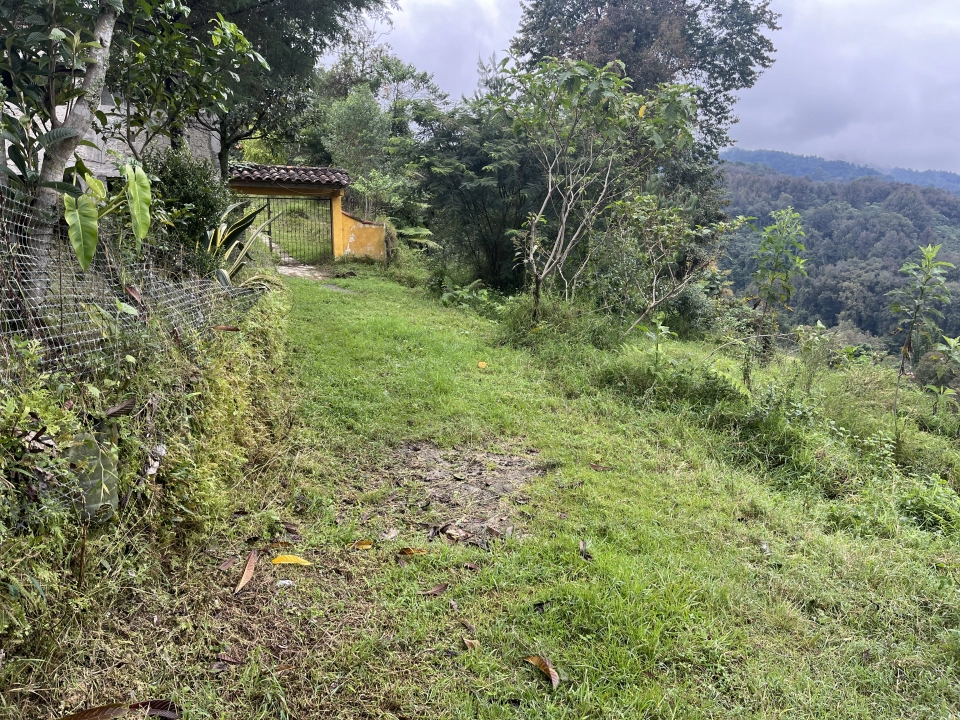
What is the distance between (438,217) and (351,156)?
28.4ft

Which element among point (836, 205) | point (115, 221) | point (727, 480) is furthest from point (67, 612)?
point (836, 205)

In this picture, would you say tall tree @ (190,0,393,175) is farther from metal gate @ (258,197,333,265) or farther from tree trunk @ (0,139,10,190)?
metal gate @ (258,197,333,265)

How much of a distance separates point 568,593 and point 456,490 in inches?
40.7

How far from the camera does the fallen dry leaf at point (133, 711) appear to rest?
1.40 meters

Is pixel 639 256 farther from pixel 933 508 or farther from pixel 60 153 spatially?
pixel 60 153

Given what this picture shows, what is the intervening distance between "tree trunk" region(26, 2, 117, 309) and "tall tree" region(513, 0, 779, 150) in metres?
16.5

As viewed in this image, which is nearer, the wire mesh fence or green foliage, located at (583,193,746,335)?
the wire mesh fence

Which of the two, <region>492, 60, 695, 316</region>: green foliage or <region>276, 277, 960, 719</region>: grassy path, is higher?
<region>492, 60, 695, 316</region>: green foliage

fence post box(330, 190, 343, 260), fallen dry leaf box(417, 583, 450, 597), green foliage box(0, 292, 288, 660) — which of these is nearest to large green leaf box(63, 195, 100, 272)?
green foliage box(0, 292, 288, 660)

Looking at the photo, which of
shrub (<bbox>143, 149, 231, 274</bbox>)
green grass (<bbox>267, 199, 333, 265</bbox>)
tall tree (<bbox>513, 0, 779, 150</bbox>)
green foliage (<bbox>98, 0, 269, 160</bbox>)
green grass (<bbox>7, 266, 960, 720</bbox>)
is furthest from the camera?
tall tree (<bbox>513, 0, 779, 150</bbox>)

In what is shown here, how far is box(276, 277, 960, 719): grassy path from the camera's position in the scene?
1735 millimetres

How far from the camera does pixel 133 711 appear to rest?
58.7 inches

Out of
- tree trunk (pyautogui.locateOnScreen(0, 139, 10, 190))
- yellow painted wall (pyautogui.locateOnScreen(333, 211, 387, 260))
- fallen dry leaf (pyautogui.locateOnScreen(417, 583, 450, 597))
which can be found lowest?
fallen dry leaf (pyautogui.locateOnScreen(417, 583, 450, 597))

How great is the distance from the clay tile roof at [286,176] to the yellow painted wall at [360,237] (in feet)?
2.41
